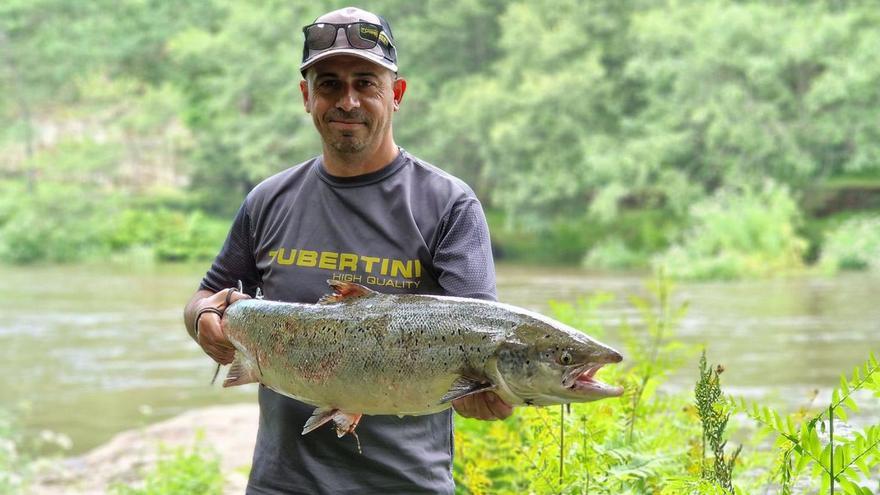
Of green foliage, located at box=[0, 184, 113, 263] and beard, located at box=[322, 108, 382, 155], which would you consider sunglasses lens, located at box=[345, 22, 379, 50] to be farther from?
green foliage, located at box=[0, 184, 113, 263]

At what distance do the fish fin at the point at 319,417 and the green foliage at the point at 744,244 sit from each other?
22674mm

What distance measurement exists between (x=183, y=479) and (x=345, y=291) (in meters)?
3.96

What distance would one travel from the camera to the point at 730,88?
29.1 meters

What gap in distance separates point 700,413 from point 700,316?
1588cm

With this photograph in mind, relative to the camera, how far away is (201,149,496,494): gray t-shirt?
288cm

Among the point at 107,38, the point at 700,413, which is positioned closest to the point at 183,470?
the point at 700,413

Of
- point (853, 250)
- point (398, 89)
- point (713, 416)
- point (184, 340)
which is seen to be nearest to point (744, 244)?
point (853, 250)

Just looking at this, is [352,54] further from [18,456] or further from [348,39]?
[18,456]

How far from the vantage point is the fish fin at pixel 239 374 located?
9.82 ft

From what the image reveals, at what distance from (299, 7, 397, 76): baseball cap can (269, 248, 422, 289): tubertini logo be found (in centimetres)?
50

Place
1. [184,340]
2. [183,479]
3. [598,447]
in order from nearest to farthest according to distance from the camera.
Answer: [598,447], [183,479], [184,340]

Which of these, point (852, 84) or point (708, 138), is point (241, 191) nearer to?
point (708, 138)

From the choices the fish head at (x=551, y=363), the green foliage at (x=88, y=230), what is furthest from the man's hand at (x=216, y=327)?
the green foliage at (x=88, y=230)

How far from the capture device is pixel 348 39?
9.59ft
